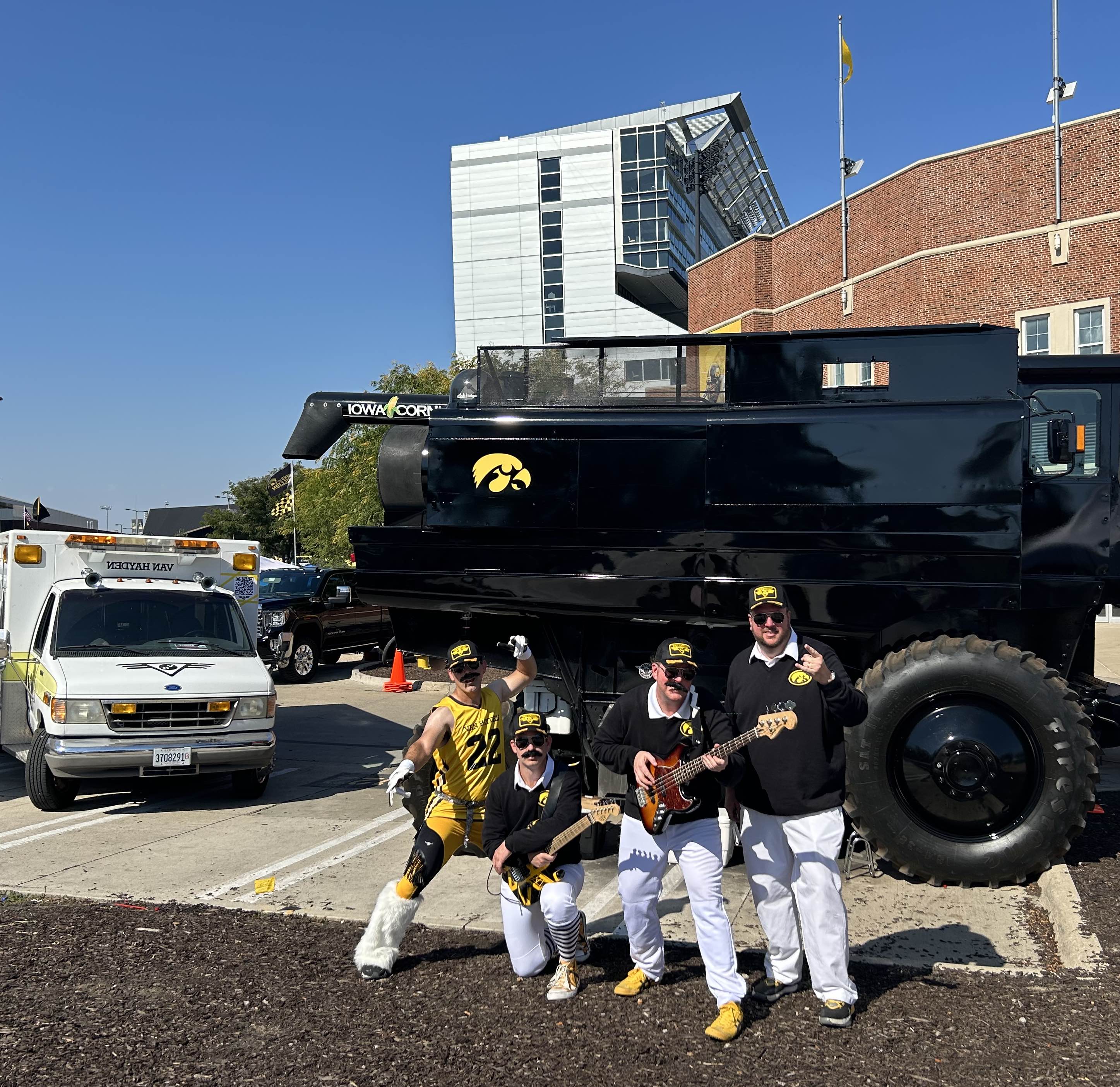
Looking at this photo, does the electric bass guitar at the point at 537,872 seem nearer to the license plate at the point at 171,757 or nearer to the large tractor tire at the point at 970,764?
the large tractor tire at the point at 970,764

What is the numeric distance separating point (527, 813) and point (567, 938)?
0.59 m

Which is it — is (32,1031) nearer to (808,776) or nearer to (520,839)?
(520,839)

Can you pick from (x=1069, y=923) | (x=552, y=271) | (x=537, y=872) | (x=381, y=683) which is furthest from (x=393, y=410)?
(x=552, y=271)

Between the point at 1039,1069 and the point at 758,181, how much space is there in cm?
10267

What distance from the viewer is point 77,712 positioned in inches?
328

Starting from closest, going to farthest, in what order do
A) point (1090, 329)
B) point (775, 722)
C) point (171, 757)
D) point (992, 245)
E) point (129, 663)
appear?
point (775, 722) < point (171, 757) < point (129, 663) < point (1090, 329) < point (992, 245)

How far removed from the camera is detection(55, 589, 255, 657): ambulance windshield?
9.27 m

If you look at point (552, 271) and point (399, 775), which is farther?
point (552, 271)

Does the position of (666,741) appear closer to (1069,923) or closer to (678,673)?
(678,673)

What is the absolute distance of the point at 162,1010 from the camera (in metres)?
4.50

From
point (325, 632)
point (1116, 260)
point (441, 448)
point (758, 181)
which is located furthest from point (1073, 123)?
point (758, 181)

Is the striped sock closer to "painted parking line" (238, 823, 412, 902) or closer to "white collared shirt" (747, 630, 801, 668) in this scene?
"white collared shirt" (747, 630, 801, 668)

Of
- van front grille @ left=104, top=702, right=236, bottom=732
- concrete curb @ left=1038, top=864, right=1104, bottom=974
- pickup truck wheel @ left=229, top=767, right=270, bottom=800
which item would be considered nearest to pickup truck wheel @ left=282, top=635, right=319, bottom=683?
pickup truck wheel @ left=229, top=767, right=270, bottom=800

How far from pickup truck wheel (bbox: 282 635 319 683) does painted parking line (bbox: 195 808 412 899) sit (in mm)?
10031
